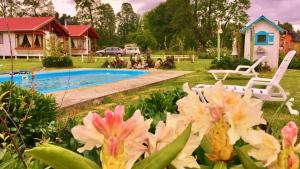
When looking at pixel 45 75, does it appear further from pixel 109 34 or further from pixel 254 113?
pixel 109 34

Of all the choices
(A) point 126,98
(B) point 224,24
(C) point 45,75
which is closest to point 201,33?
(B) point 224,24

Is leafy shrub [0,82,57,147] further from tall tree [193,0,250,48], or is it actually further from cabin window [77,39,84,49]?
tall tree [193,0,250,48]

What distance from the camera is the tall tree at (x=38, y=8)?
208 feet

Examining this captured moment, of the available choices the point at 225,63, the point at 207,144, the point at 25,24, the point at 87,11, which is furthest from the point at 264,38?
the point at 87,11

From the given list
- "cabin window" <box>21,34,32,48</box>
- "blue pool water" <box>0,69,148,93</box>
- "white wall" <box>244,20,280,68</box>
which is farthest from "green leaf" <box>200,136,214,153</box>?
"cabin window" <box>21,34,32,48</box>

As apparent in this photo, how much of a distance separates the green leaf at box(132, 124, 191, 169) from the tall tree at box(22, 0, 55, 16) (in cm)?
6676

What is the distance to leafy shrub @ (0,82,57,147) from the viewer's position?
13.6 ft

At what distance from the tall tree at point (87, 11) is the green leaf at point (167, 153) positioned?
2458 inches

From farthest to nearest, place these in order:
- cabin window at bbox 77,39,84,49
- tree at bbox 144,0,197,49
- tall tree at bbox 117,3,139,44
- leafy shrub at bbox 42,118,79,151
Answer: tall tree at bbox 117,3,139,44 < tree at bbox 144,0,197,49 < cabin window at bbox 77,39,84,49 < leafy shrub at bbox 42,118,79,151

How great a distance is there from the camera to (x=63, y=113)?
6738 millimetres

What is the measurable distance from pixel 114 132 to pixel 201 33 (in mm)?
56270

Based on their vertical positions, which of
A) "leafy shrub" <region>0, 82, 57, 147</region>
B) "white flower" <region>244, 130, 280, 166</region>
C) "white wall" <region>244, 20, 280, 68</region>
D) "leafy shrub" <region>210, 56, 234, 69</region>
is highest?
"white wall" <region>244, 20, 280, 68</region>

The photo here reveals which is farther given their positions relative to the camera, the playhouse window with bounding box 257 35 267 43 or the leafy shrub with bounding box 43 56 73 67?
the leafy shrub with bounding box 43 56 73 67

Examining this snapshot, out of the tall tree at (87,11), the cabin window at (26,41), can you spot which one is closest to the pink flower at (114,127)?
the cabin window at (26,41)
